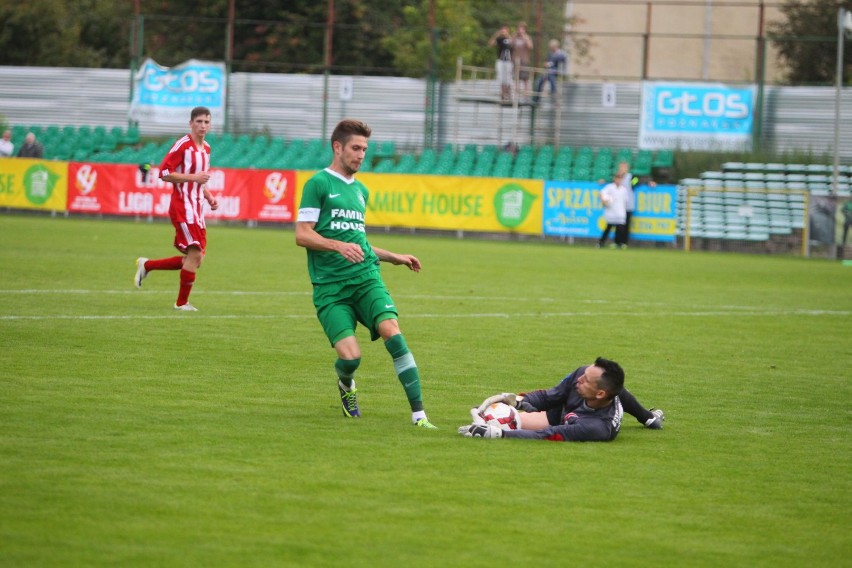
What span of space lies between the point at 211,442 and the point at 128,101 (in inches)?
1480

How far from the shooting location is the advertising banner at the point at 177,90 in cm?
4075

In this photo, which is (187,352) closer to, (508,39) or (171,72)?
(508,39)

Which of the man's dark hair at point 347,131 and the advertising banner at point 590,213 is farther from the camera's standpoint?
the advertising banner at point 590,213

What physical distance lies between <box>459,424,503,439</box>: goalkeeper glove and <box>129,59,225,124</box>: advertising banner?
34.2 metres

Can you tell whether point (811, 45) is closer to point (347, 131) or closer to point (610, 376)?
point (347, 131)

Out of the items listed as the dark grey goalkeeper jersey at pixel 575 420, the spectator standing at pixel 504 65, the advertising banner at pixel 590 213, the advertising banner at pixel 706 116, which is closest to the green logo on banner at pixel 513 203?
the advertising banner at pixel 590 213

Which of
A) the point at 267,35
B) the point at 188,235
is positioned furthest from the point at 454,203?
the point at 267,35

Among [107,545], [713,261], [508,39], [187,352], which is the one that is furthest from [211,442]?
[508,39]

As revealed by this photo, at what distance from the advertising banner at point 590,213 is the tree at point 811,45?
53.8ft

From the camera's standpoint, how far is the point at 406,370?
800cm

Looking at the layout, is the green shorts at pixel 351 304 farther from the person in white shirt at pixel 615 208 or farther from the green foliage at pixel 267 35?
the green foliage at pixel 267 35

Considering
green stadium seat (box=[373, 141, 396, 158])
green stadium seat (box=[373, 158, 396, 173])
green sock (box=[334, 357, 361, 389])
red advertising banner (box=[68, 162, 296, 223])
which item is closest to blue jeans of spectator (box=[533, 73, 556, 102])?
green stadium seat (box=[373, 141, 396, 158])

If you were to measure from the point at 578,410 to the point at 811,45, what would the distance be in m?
41.5

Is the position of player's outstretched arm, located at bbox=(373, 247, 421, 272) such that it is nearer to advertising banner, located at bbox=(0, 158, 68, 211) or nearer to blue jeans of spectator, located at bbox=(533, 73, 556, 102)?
advertising banner, located at bbox=(0, 158, 68, 211)
